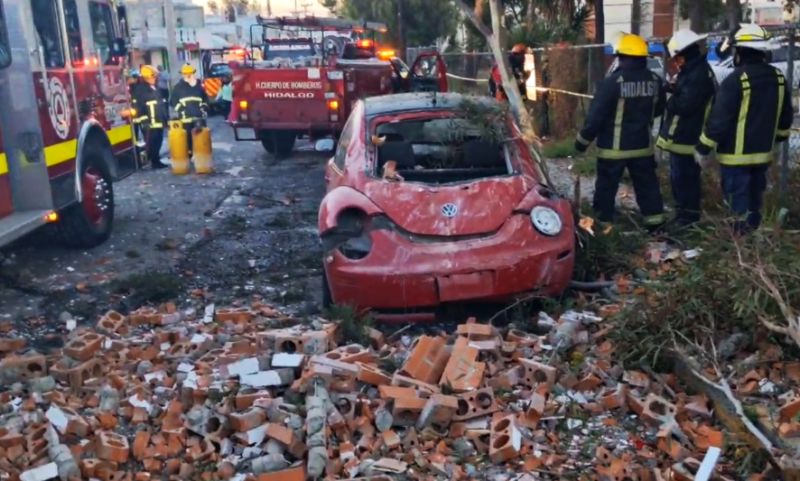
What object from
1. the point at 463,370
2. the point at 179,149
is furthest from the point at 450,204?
the point at 179,149

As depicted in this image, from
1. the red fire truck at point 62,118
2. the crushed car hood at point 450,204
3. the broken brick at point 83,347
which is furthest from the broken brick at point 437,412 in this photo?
the red fire truck at point 62,118

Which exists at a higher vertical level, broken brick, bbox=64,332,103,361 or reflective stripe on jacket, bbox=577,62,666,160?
reflective stripe on jacket, bbox=577,62,666,160

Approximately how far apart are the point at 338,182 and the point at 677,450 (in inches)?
127

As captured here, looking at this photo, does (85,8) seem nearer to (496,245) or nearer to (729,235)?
(496,245)

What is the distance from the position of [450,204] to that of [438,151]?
102cm

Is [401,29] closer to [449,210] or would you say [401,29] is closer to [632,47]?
[632,47]

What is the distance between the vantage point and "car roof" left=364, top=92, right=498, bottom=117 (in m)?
6.80

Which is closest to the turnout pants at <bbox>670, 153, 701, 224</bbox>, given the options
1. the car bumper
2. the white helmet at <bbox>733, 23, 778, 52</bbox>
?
the white helmet at <bbox>733, 23, 778, 52</bbox>

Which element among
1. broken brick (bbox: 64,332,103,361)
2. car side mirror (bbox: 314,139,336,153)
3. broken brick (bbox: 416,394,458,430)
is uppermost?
broken brick (bbox: 64,332,103,361)

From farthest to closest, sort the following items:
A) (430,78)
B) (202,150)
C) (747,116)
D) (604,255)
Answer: (430,78), (202,150), (747,116), (604,255)

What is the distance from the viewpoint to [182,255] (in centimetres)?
838

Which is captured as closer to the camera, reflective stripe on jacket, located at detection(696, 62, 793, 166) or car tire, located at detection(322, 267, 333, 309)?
car tire, located at detection(322, 267, 333, 309)

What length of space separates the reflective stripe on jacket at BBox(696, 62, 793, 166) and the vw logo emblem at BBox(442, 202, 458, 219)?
214cm

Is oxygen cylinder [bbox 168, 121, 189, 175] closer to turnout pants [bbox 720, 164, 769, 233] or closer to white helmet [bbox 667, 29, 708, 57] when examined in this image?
white helmet [bbox 667, 29, 708, 57]
